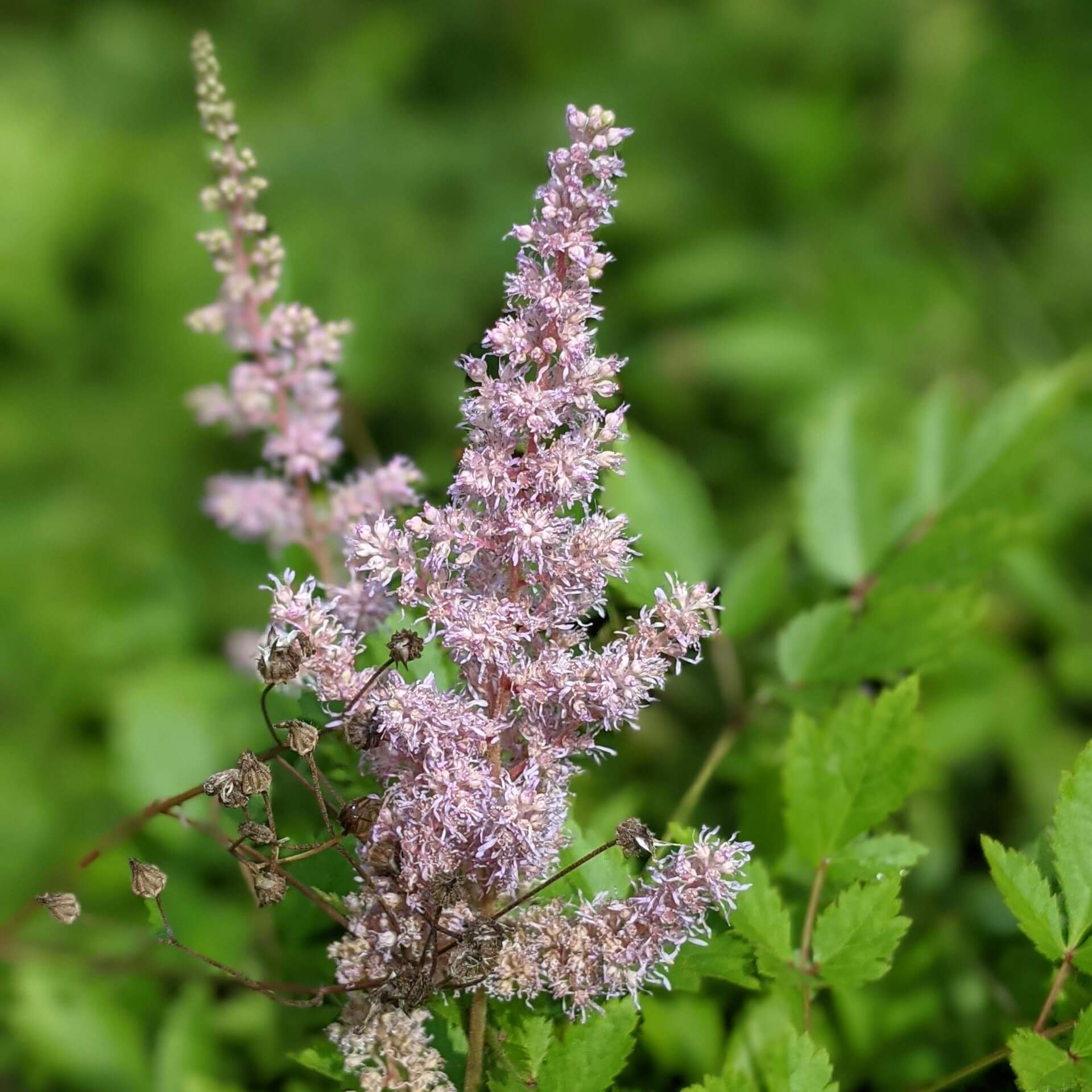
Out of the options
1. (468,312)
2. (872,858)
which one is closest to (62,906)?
(872,858)

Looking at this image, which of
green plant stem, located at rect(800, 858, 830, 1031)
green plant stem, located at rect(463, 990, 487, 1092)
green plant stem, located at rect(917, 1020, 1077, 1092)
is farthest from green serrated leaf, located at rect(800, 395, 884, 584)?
green plant stem, located at rect(463, 990, 487, 1092)

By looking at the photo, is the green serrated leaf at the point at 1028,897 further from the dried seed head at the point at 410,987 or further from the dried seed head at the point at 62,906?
the dried seed head at the point at 62,906

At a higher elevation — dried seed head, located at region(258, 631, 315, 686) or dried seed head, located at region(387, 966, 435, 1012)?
dried seed head, located at region(258, 631, 315, 686)

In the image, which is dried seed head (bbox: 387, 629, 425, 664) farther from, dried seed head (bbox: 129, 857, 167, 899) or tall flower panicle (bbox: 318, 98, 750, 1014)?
dried seed head (bbox: 129, 857, 167, 899)

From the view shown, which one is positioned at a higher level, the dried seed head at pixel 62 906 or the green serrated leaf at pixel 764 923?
the dried seed head at pixel 62 906

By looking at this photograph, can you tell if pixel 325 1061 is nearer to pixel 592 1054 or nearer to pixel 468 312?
pixel 592 1054

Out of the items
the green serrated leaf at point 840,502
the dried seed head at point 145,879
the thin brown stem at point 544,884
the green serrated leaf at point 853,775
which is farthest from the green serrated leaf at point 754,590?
the dried seed head at point 145,879
